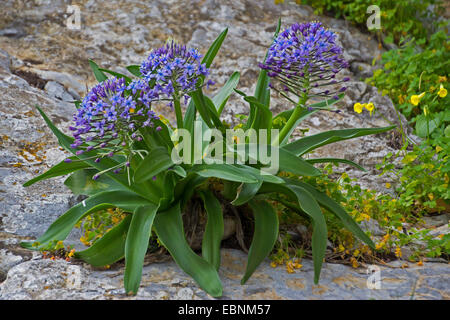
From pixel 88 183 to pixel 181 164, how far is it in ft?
1.43

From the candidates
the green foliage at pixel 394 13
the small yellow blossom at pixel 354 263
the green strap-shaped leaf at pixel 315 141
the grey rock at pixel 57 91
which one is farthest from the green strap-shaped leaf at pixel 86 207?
the green foliage at pixel 394 13

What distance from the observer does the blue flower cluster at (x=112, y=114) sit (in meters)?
1.82

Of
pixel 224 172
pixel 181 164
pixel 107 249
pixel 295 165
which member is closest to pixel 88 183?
pixel 107 249

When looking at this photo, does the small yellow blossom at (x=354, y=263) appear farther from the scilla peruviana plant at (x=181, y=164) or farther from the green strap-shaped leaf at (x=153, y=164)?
the green strap-shaped leaf at (x=153, y=164)

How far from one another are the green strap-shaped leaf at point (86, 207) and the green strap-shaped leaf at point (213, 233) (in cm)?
25

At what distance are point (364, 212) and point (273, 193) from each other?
0.56m

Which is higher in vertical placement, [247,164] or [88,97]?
[88,97]

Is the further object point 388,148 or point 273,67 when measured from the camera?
point 388,148

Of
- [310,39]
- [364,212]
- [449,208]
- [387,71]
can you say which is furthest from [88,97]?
[387,71]

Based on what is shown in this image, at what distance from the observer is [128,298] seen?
1843mm

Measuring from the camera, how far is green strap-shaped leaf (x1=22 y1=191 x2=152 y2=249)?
2062 millimetres

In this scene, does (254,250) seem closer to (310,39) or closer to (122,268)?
(122,268)

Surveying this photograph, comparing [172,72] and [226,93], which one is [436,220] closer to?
[226,93]

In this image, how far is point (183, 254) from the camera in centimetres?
196
